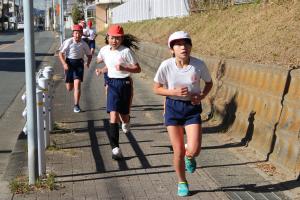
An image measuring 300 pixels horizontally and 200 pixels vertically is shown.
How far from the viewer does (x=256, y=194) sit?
6074 mm

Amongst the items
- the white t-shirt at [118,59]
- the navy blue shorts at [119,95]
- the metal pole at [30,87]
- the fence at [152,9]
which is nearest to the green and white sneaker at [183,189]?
the metal pole at [30,87]

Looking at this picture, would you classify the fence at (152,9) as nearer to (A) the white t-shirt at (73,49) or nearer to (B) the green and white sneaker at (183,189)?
(A) the white t-shirt at (73,49)

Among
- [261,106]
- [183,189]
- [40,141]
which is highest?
[261,106]

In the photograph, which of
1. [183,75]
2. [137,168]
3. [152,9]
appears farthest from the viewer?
[152,9]

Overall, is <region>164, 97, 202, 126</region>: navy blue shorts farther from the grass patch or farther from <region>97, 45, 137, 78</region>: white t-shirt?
<region>97, 45, 137, 78</region>: white t-shirt

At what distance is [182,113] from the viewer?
5906 mm

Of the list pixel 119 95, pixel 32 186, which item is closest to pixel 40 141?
pixel 32 186

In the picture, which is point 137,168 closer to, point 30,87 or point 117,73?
point 117,73

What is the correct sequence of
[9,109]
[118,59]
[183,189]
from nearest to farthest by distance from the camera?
[183,189] < [118,59] < [9,109]

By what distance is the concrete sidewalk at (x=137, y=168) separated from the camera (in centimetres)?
611

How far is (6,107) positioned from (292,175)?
8.32 metres

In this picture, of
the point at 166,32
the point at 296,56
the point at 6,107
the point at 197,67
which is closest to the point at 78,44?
the point at 6,107

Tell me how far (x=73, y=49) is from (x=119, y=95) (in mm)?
3896

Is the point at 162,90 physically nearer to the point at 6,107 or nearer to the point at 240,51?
the point at 240,51
